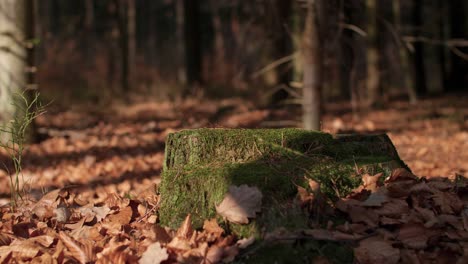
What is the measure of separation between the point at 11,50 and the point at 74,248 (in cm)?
510

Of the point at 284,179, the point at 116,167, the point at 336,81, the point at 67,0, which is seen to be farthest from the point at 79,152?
the point at 67,0

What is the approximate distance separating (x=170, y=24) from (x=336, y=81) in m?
21.3

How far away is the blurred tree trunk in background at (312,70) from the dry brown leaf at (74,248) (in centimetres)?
353

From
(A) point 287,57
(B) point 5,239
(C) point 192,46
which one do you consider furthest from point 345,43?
(C) point 192,46

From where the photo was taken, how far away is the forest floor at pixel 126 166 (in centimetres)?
279

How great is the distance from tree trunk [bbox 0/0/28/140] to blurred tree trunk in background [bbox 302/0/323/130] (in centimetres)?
371

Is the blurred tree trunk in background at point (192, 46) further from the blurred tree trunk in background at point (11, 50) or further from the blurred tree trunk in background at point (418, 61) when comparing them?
the blurred tree trunk in background at point (11, 50)

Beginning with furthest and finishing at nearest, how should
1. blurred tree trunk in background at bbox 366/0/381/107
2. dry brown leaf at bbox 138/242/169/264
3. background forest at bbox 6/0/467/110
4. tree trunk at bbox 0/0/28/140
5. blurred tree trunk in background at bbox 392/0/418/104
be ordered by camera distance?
blurred tree trunk in background at bbox 392/0/418/104 → blurred tree trunk in background at bbox 366/0/381/107 → tree trunk at bbox 0/0/28/140 → background forest at bbox 6/0/467/110 → dry brown leaf at bbox 138/242/169/264

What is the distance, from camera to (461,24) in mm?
14570

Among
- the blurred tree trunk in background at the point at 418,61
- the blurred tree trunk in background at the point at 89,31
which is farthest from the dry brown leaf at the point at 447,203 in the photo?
the blurred tree trunk in background at the point at 89,31

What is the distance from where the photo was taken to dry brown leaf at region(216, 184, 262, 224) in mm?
2723

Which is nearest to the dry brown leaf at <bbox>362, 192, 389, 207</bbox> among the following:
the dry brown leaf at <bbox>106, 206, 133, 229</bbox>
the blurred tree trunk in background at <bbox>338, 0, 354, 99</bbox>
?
the dry brown leaf at <bbox>106, 206, 133, 229</bbox>

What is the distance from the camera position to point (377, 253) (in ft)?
8.53

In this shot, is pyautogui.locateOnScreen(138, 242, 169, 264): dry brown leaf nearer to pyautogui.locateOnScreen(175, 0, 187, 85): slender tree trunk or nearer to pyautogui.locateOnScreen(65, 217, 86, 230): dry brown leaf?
pyautogui.locateOnScreen(65, 217, 86, 230): dry brown leaf
